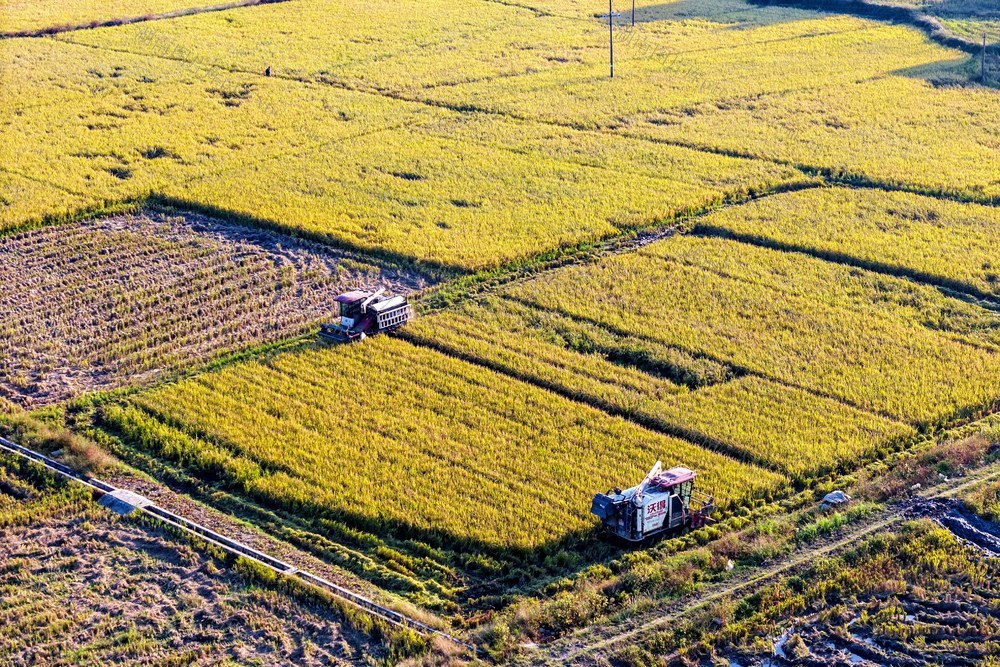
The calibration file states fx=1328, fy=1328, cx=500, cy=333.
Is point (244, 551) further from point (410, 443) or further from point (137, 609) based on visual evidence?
point (410, 443)

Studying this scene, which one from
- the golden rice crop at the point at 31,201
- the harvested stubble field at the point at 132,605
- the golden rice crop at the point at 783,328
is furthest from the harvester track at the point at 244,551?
the golden rice crop at the point at 31,201

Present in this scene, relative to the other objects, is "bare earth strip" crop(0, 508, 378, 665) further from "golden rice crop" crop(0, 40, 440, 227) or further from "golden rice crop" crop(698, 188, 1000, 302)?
"golden rice crop" crop(698, 188, 1000, 302)

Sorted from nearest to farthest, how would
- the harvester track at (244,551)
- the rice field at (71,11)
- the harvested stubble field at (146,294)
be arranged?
the harvester track at (244,551), the harvested stubble field at (146,294), the rice field at (71,11)

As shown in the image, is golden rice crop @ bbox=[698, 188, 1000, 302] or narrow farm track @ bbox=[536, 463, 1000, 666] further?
golden rice crop @ bbox=[698, 188, 1000, 302]

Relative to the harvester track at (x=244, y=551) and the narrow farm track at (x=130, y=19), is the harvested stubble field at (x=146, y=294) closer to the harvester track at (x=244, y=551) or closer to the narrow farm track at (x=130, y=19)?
A: the harvester track at (x=244, y=551)

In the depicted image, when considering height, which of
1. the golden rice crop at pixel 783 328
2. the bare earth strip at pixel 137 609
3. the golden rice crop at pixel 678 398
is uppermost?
the golden rice crop at pixel 783 328

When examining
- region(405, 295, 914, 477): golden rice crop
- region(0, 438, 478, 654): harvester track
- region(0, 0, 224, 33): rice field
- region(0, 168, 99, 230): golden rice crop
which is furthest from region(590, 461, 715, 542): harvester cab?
region(0, 0, 224, 33): rice field

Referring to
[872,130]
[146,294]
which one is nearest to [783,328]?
[146,294]
